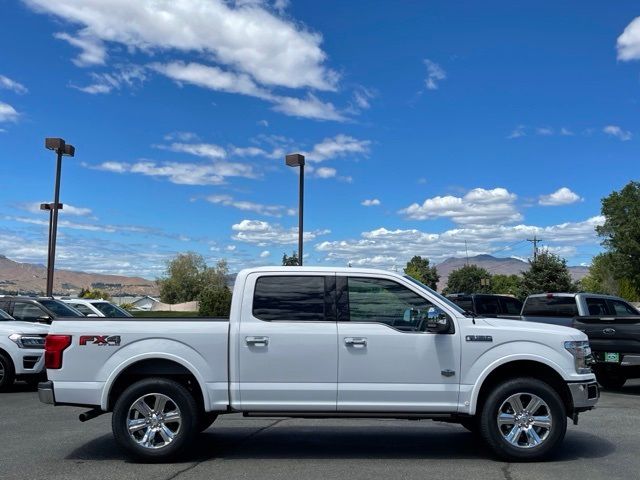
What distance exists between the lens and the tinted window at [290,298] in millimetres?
6992

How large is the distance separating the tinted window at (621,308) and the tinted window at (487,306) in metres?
5.53

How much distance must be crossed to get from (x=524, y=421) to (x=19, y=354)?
31.0 feet

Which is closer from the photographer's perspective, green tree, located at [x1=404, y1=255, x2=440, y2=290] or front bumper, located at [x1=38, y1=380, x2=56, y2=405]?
front bumper, located at [x1=38, y1=380, x2=56, y2=405]

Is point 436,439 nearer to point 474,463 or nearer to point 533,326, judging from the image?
point 474,463

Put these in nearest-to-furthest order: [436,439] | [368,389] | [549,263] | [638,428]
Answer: [368,389] < [436,439] < [638,428] < [549,263]

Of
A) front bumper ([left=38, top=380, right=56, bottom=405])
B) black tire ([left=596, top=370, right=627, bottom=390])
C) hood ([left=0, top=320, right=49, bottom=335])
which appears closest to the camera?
front bumper ([left=38, top=380, right=56, bottom=405])

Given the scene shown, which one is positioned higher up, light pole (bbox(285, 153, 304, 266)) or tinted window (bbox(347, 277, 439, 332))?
light pole (bbox(285, 153, 304, 266))

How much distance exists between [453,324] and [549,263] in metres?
55.4

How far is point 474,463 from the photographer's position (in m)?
6.84

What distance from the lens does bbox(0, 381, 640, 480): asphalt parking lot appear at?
21.1ft

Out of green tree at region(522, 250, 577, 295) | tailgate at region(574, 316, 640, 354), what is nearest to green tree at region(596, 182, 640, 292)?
green tree at region(522, 250, 577, 295)

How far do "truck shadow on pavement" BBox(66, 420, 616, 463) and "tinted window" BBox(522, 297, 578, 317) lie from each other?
5.88m

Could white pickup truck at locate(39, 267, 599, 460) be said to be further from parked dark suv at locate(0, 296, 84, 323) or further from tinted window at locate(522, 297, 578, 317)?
parked dark suv at locate(0, 296, 84, 323)

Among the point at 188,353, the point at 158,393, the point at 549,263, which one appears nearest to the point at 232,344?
the point at 188,353
